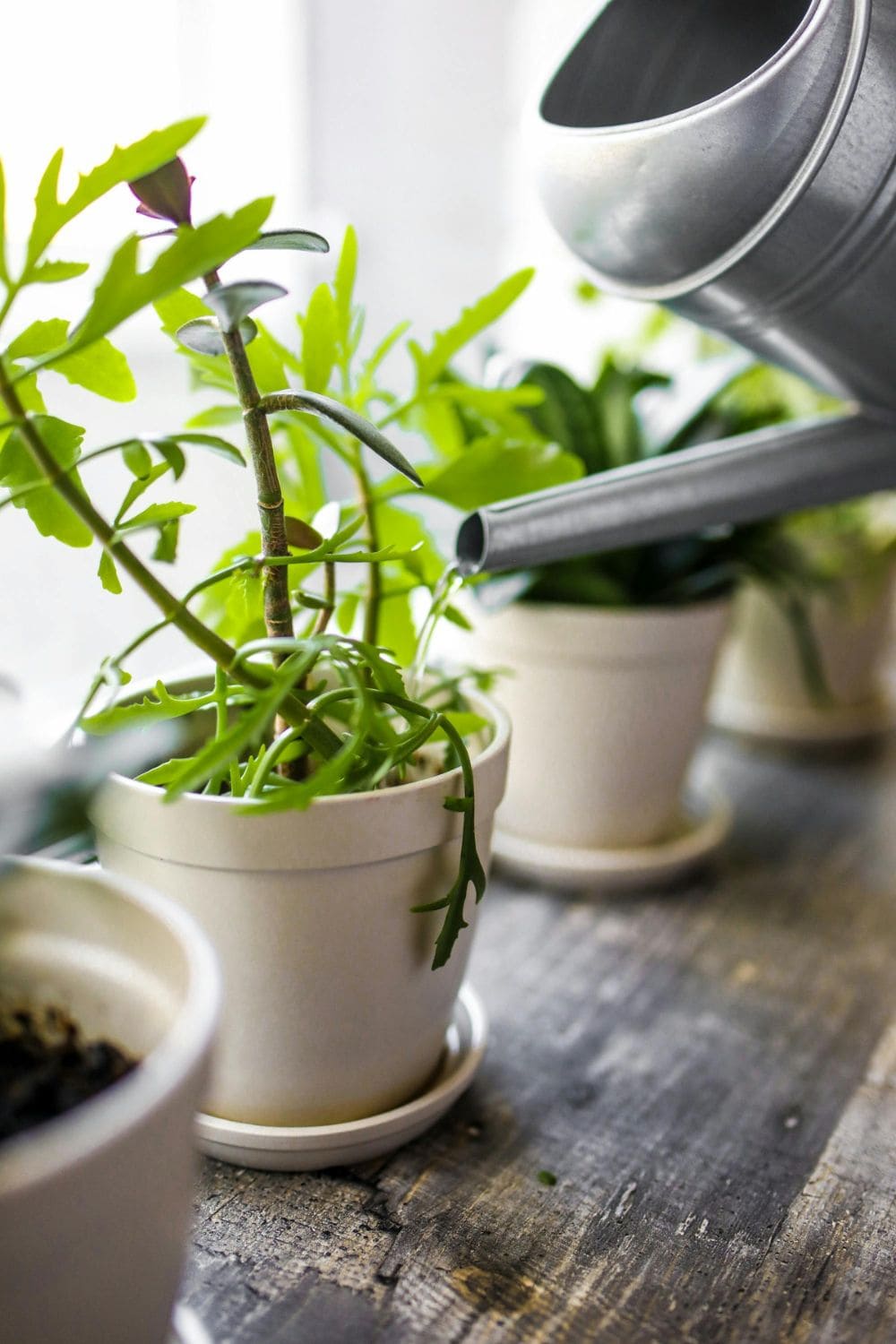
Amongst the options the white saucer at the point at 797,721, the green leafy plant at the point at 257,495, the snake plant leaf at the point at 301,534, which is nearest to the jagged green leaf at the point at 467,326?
the green leafy plant at the point at 257,495

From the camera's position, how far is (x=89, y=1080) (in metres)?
0.33

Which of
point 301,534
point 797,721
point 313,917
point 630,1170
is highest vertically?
point 301,534

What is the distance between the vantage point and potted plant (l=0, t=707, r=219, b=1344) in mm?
263

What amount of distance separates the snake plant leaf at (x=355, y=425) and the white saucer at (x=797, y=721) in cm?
59

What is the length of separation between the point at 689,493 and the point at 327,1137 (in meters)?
0.34

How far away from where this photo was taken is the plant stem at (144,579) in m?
0.34

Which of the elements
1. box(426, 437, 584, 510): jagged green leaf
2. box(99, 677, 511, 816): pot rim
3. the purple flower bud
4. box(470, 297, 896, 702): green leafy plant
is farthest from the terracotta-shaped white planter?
the purple flower bud

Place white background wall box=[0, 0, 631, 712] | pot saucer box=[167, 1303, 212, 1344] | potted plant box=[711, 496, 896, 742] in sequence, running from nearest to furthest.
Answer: pot saucer box=[167, 1303, 212, 1344] → white background wall box=[0, 0, 631, 712] → potted plant box=[711, 496, 896, 742]

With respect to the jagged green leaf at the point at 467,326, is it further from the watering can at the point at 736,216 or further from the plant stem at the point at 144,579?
the plant stem at the point at 144,579

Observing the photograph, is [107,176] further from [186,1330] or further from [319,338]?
[186,1330]

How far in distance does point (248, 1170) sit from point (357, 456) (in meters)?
0.30

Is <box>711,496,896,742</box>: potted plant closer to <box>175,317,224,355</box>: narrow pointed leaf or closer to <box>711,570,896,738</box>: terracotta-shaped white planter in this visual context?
<box>711,570,896,738</box>: terracotta-shaped white planter

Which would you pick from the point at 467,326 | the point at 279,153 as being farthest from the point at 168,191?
the point at 279,153

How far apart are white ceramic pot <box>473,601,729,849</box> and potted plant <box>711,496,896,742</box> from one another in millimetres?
211
